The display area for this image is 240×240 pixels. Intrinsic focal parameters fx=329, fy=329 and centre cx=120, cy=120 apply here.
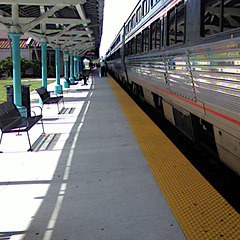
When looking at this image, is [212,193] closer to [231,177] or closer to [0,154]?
[231,177]

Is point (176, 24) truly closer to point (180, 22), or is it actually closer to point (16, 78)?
point (180, 22)

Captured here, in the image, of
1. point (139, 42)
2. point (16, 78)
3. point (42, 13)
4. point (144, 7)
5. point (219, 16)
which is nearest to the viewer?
point (219, 16)

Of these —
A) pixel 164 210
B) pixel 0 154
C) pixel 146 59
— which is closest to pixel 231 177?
pixel 164 210

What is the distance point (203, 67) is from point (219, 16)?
59 centimetres

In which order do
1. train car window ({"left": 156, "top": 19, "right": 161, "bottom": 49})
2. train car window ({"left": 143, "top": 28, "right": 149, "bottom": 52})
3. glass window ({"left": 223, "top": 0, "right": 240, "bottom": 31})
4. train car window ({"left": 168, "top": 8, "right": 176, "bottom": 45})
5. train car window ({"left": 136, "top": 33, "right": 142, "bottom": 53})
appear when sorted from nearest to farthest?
1. glass window ({"left": 223, "top": 0, "right": 240, "bottom": 31})
2. train car window ({"left": 168, "top": 8, "right": 176, "bottom": 45})
3. train car window ({"left": 156, "top": 19, "right": 161, "bottom": 49})
4. train car window ({"left": 143, "top": 28, "right": 149, "bottom": 52})
5. train car window ({"left": 136, "top": 33, "right": 142, "bottom": 53})

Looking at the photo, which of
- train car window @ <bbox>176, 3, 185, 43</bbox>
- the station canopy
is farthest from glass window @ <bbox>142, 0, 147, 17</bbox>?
train car window @ <bbox>176, 3, 185, 43</bbox>

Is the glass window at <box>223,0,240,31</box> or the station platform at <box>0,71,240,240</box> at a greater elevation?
the glass window at <box>223,0,240,31</box>

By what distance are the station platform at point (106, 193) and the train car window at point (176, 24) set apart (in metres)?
1.81

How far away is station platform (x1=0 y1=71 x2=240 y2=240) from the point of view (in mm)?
2910

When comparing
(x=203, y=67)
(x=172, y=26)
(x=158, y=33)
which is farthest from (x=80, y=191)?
(x=158, y=33)

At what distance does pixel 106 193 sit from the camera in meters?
3.71

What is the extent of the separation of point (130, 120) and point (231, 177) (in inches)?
156

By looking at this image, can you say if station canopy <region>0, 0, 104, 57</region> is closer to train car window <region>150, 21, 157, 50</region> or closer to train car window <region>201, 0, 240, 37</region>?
train car window <region>150, 21, 157, 50</region>

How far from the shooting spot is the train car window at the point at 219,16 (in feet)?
10.6
